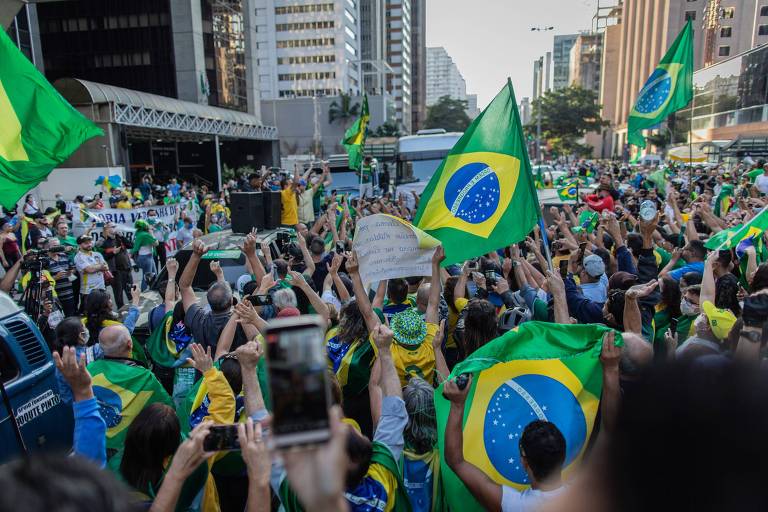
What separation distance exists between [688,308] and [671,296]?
0.63 ft

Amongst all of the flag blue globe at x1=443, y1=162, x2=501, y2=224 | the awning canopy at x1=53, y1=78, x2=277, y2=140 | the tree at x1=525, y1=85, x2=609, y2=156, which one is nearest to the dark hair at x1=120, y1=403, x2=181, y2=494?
the flag blue globe at x1=443, y1=162, x2=501, y2=224

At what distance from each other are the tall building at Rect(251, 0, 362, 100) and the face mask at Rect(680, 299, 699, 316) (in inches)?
3670

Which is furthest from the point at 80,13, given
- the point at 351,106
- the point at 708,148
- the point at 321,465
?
the point at 321,465

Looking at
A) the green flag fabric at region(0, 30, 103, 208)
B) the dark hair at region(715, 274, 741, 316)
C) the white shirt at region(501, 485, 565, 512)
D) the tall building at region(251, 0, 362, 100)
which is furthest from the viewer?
the tall building at region(251, 0, 362, 100)

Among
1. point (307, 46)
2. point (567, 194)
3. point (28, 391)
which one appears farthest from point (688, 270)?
point (307, 46)

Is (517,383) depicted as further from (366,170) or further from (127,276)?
(366,170)

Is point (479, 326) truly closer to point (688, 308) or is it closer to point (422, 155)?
point (688, 308)

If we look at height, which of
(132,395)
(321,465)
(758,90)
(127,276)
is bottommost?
(127,276)

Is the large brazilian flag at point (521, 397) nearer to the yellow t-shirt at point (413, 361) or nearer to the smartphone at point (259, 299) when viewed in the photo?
the yellow t-shirt at point (413, 361)

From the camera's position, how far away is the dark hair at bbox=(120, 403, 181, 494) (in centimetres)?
255

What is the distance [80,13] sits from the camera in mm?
47562

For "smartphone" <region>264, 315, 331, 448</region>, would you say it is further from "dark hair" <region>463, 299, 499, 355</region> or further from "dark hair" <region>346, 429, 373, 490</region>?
"dark hair" <region>463, 299, 499, 355</region>

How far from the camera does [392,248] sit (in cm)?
482

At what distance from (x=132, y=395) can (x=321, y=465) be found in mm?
2972
